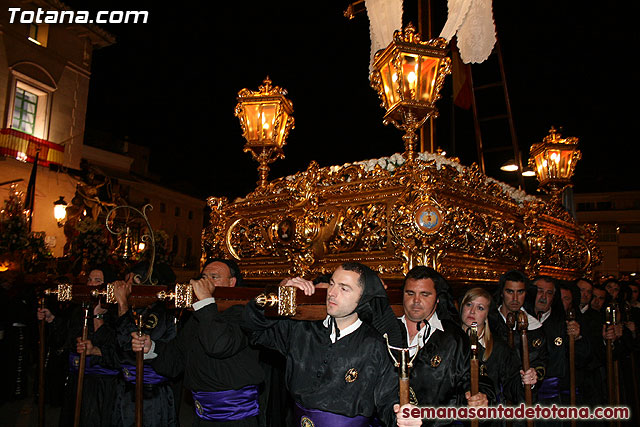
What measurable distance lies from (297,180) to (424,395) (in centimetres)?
224

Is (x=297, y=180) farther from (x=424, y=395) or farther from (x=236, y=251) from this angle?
(x=424, y=395)

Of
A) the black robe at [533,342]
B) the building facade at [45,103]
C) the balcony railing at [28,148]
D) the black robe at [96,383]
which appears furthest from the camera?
the building facade at [45,103]

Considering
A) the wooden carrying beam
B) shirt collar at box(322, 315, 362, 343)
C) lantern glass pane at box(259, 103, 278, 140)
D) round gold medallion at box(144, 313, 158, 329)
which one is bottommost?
round gold medallion at box(144, 313, 158, 329)

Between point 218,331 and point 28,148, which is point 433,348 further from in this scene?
point 28,148

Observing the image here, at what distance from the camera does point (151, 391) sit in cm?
423

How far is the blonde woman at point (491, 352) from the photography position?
3649 millimetres

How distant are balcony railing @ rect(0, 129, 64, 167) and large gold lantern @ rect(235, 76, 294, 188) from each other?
12.3m

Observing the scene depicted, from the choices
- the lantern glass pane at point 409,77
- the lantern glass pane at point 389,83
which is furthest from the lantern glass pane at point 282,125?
the lantern glass pane at point 409,77

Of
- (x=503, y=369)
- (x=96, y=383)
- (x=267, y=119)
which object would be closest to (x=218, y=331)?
(x=503, y=369)

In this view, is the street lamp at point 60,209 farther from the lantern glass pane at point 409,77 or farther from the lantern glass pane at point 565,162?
the lantern glass pane at point 565,162

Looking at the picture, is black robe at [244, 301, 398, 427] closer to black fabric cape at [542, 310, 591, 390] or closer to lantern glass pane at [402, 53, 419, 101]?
lantern glass pane at [402, 53, 419, 101]

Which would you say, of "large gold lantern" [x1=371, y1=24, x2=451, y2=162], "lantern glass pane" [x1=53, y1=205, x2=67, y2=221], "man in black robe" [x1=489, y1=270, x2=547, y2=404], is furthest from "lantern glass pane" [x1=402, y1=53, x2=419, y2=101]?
"lantern glass pane" [x1=53, y1=205, x2=67, y2=221]

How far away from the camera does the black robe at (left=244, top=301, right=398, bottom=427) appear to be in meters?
2.57

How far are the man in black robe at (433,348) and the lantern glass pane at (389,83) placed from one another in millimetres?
1540
